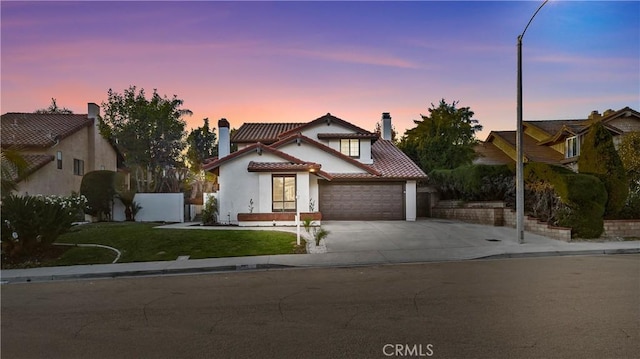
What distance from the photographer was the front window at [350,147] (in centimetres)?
2886

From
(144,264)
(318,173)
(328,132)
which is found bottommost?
(144,264)

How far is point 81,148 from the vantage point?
113 feet

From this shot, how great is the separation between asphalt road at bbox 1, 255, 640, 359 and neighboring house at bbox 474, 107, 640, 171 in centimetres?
2496

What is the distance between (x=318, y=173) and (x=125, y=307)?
16.9 metres

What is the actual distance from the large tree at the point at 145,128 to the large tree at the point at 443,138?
1972 centimetres

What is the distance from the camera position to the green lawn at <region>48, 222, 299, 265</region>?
14.6 m

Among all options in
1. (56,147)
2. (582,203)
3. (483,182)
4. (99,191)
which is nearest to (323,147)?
(483,182)

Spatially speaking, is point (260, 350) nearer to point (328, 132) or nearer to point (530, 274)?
point (530, 274)

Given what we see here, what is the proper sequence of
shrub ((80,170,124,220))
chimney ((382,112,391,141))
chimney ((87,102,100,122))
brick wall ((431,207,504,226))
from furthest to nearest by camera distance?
chimney ((87,102,100,122)) < chimney ((382,112,391,141)) < shrub ((80,170,124,220)) < brick wall ((431,207,504,226))

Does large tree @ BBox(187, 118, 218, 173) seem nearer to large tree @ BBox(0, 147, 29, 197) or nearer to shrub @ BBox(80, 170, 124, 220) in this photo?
shrub @ BBox(80, 170, 124, 220)

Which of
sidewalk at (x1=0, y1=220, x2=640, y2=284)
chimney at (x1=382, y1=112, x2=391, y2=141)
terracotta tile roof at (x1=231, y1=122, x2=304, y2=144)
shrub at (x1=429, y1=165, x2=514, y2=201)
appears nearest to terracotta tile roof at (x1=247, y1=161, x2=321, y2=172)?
sidewalk at (x1=0, y1=220, x2=640, y2=284)

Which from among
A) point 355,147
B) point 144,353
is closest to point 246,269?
point 144,353

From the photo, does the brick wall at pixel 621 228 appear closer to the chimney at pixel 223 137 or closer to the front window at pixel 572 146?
the front window at pixel 572 146

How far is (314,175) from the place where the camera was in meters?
25.1
